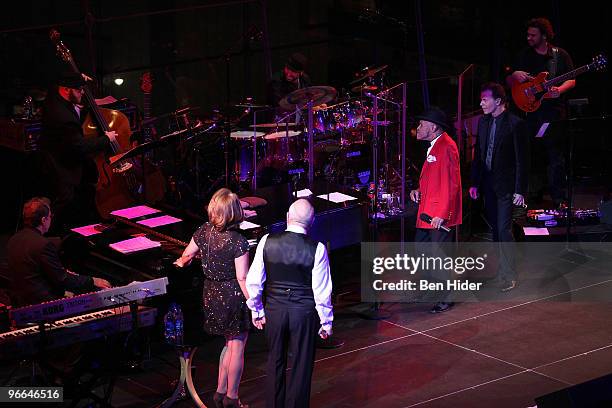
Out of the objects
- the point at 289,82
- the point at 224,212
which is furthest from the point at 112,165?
the point at 289,82

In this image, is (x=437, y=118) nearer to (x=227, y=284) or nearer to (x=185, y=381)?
(x=227, y=284)

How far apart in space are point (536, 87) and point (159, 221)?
208 inches

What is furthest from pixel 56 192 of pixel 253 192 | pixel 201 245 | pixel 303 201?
pixel 303 201

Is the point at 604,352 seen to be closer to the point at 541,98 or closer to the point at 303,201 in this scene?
the point at 303,201

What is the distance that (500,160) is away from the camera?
9227mm

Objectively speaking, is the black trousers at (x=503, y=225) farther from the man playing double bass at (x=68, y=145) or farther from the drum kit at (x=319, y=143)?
the man playing double bass at (x=68, y=145)

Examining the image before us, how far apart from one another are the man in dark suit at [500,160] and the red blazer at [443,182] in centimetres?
65

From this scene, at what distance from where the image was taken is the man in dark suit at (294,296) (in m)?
6.21

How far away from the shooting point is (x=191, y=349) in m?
6.91

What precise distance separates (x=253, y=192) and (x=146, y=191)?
1.32 metres

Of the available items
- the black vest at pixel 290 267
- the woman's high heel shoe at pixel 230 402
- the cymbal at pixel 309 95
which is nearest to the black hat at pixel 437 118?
the cymbal at pixel 309 95

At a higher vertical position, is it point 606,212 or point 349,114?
point 349,114

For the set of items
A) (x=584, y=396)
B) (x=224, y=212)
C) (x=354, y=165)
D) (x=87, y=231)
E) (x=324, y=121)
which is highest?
(x=324, y=121)

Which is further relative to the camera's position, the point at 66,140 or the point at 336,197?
the point at 336,197
